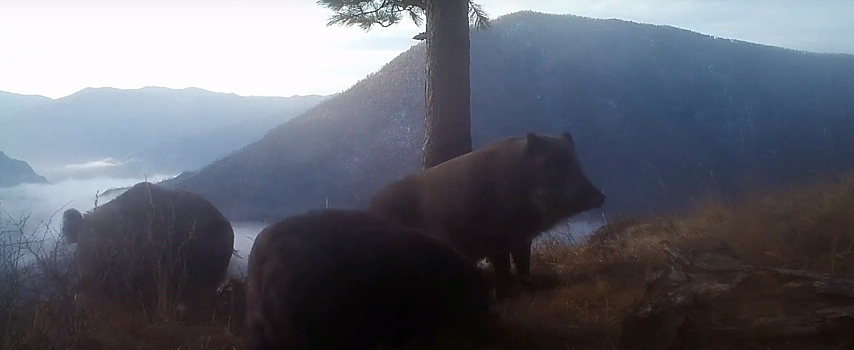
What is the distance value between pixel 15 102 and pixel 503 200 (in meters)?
5.78

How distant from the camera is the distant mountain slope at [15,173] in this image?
6102mm

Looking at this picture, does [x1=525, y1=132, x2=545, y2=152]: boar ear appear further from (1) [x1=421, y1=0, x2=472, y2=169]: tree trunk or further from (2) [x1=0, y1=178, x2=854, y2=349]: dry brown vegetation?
(1) [x1=421, y1=0, x2=472, y2=169]: tree trunk

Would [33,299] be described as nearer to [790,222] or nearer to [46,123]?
[46,123]

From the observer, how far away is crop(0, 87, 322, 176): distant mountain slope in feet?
24.5

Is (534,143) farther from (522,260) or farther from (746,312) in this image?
(746,312)

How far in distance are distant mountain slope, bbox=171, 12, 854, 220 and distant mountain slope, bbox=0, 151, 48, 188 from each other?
4.45 ft

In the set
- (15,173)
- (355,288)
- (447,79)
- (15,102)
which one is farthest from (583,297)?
(15,102)

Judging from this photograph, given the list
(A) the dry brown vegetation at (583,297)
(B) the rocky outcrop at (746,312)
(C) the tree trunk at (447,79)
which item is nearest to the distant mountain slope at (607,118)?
(C) the tree trunk at (447,79)

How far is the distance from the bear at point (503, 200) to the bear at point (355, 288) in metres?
1.58

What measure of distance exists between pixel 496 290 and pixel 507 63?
4.99 m

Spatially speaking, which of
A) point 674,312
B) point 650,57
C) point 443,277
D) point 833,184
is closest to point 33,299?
point 443,277

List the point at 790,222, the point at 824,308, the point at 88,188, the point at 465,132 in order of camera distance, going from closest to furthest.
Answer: the point at 824,308 < the point at 790,222 < the point at 88,188 < the point at 465,132

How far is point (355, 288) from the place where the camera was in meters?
3.38

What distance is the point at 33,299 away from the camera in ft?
14.3
